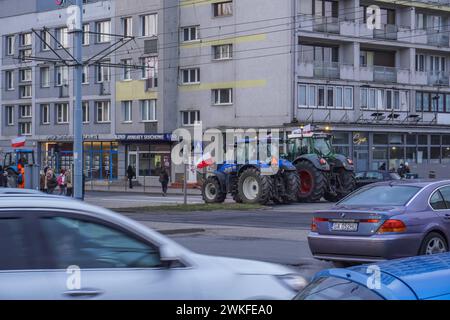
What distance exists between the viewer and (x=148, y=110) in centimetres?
5509

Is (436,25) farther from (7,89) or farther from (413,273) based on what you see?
(413,273)

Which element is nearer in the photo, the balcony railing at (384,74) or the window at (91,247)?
the window at (91,247)

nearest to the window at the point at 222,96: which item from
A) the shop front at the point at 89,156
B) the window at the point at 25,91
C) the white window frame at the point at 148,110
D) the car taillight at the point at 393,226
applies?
the white window frame at the point at 148,110

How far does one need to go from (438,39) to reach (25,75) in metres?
34.0

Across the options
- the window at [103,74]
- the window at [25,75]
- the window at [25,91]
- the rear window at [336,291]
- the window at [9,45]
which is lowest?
the rear window at [336,291]

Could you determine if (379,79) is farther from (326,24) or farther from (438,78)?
(438,78)

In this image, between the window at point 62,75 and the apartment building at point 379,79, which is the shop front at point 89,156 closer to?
the window at point 62,75

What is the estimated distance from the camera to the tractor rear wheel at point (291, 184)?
30719 mm

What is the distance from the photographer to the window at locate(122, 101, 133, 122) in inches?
2219

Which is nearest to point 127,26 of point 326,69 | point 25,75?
point 25,75

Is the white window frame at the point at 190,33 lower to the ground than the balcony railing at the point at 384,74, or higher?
higher

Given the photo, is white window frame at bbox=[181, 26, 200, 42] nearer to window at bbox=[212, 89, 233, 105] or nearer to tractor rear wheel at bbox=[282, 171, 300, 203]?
window at bbox=[212, 89, 233, 105]

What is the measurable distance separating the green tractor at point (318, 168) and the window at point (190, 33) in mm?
21445

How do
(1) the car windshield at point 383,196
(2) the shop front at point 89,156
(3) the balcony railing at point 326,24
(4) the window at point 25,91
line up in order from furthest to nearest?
1. (4) the window at point 25,91
2. (2) the shop front at point 89,156
3. (3) the balcony railing at point 326,24
4. (1) the car windshield at point 383,196
